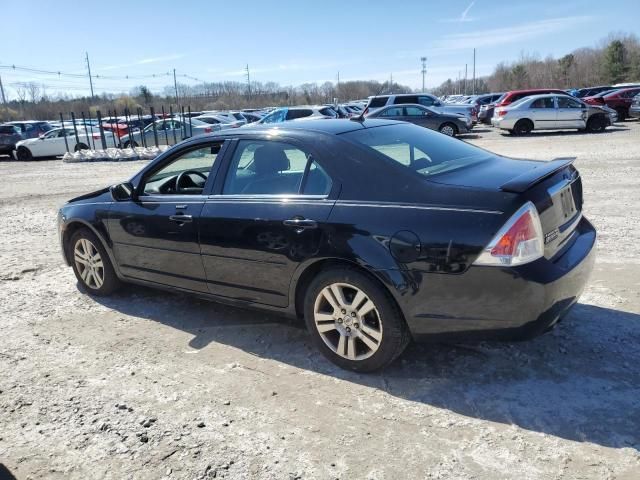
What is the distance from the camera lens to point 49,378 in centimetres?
369

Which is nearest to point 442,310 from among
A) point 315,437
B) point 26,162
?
point 315,437

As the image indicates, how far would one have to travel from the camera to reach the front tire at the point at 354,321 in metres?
3.23

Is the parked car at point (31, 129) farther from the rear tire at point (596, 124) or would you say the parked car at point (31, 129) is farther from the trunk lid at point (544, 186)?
the trunk lid at point (544, 186)

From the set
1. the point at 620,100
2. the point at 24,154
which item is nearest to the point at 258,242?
the point at 24,154

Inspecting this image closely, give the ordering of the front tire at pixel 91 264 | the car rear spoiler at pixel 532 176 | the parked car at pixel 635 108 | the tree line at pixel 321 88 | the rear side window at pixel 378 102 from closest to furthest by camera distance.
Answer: the car rear spoiler at pixel 532 176 < the front tire at pixel 91 264 < the parked car at pixel 635 108 < the rear side window at pixel 378 102 < the tree line at pixel 321 88

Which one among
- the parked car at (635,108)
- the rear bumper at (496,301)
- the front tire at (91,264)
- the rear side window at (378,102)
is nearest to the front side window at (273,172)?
the rear bumper at (496,301)

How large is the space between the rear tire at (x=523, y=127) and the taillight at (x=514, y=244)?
21.4m

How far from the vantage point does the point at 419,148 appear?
3.87m

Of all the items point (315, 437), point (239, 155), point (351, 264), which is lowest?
point (315, 437)

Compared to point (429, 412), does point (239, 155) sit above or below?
above

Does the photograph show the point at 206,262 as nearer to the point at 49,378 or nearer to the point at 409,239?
the point at 49,378

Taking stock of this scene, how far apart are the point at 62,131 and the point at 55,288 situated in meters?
22.0

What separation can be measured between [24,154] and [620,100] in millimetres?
29378

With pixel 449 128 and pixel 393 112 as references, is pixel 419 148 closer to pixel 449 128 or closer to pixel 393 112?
pixel 393 112
